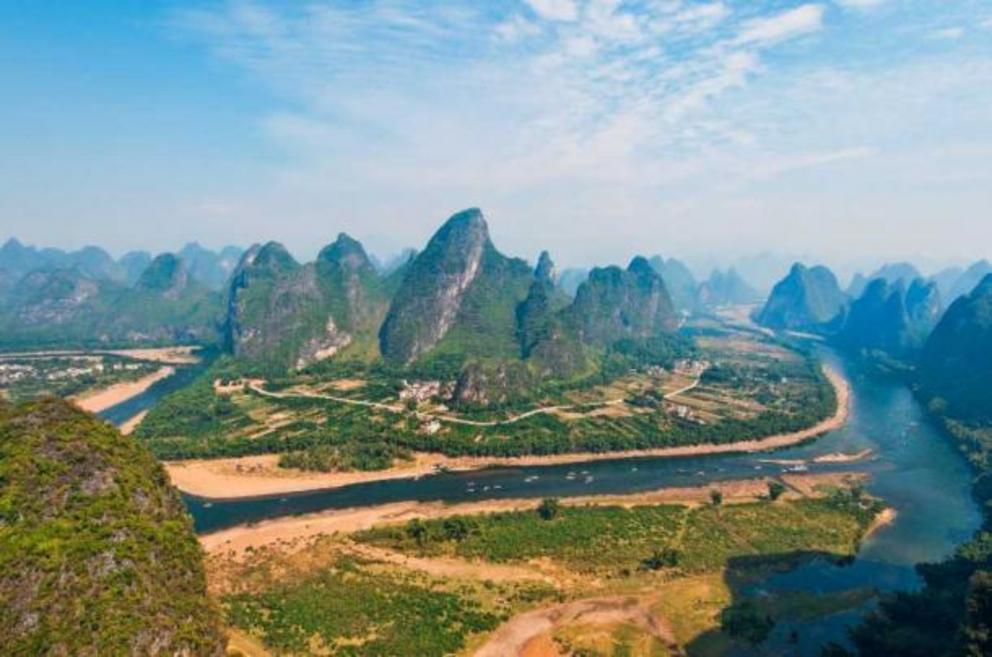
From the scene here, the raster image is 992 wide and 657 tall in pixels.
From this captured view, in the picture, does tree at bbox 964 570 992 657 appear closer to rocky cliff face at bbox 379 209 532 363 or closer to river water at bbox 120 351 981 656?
river water at bbox 120 351 981 656

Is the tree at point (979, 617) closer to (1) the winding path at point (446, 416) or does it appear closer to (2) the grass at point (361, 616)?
(2) the grass at point (361, 616)

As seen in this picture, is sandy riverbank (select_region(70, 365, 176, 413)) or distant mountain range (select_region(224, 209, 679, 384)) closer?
sandy riverbank (select_region(70, 365, 176, 413))

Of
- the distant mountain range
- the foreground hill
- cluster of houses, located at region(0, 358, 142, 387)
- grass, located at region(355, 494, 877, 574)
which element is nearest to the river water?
grass, located at region(355, 494, 877, 574)

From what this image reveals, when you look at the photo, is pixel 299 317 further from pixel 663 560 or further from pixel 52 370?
pixel 663 560

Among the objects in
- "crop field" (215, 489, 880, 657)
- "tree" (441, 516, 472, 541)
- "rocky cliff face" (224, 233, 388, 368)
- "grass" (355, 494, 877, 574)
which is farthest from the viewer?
"rocky cliff face" (224, 233, 388, 368)

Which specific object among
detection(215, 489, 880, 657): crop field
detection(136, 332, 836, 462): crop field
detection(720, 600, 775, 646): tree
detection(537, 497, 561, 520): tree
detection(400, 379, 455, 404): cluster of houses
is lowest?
detection(720, 600, 775, 646): tree

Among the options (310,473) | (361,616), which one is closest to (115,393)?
(310,473)

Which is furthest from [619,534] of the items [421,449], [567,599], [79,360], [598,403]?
[79,360]

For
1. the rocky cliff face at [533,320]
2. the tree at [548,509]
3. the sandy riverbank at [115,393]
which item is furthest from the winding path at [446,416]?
the tree at [548,509]
